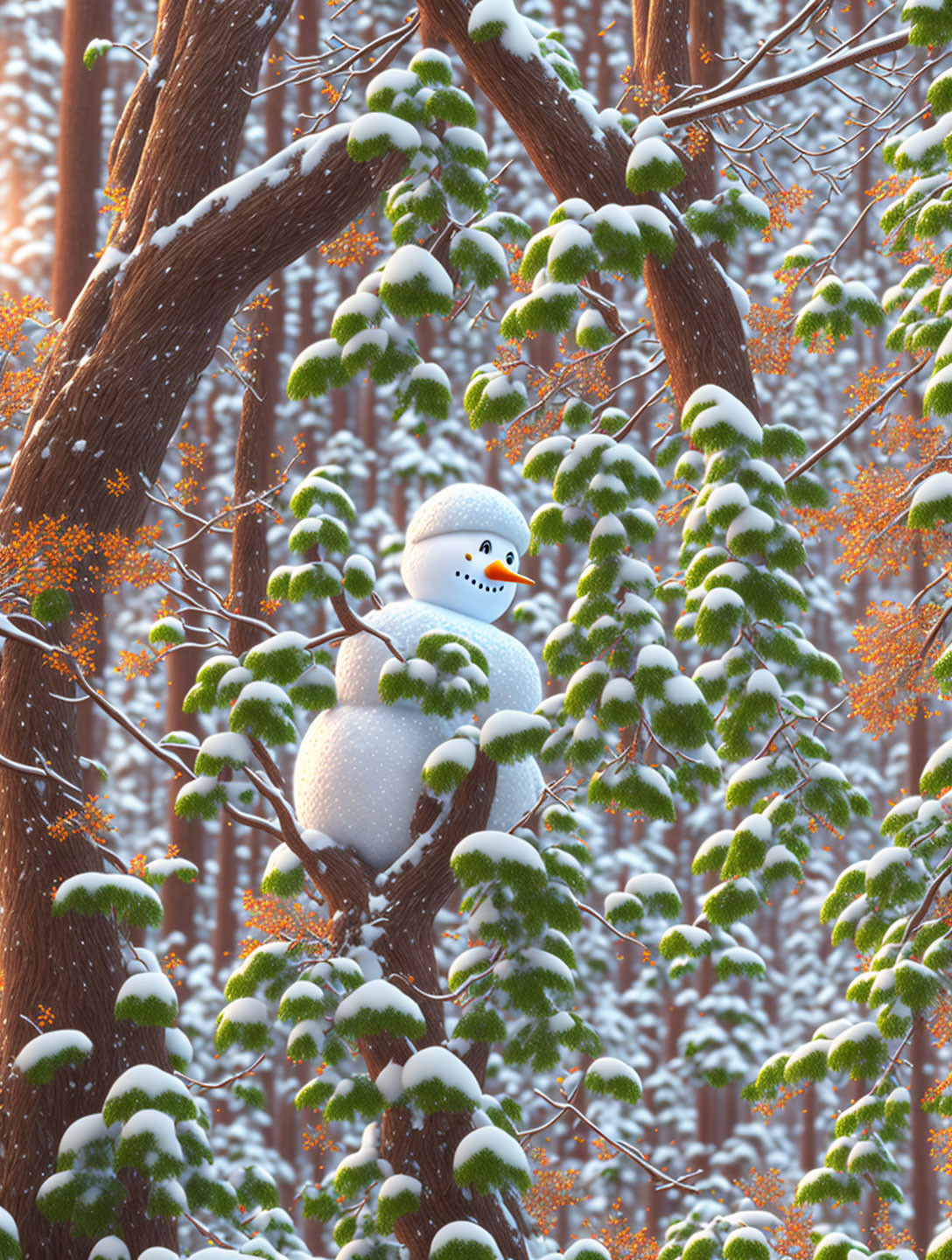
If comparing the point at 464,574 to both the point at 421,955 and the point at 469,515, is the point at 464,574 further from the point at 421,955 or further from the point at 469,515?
the point at 421,955

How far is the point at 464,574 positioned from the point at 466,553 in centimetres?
5

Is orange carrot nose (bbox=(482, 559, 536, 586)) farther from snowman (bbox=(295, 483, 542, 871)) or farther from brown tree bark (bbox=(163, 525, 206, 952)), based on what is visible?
brown tree bark (bbox=(163, 525, 206, 952))

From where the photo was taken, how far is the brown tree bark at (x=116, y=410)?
2918mm

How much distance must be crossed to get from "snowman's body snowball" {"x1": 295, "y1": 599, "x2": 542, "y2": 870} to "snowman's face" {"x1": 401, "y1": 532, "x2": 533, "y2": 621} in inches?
4.1

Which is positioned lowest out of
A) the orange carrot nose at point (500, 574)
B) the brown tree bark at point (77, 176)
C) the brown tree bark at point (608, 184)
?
the orange carrot nose at point (500, 574)

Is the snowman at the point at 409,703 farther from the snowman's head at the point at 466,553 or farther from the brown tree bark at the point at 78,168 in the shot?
the brown tree bark at the point at 78,168

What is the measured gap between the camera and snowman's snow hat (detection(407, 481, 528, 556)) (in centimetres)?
324

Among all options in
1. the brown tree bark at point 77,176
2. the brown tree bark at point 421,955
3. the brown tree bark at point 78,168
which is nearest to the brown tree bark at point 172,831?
the brown tree bark at point 78,168

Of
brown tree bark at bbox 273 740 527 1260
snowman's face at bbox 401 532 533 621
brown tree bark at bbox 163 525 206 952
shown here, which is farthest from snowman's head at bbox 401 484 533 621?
brown tree bark at bbox 163 525 206 952

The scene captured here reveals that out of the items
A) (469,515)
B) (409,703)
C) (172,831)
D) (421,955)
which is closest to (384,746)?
(409,703)

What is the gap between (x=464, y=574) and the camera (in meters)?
3.21

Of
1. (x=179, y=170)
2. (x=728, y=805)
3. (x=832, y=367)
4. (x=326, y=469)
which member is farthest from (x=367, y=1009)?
(x=832, y=367)

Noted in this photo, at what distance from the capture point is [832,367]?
8.23 meters

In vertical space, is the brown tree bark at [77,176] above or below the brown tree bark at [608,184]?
above
